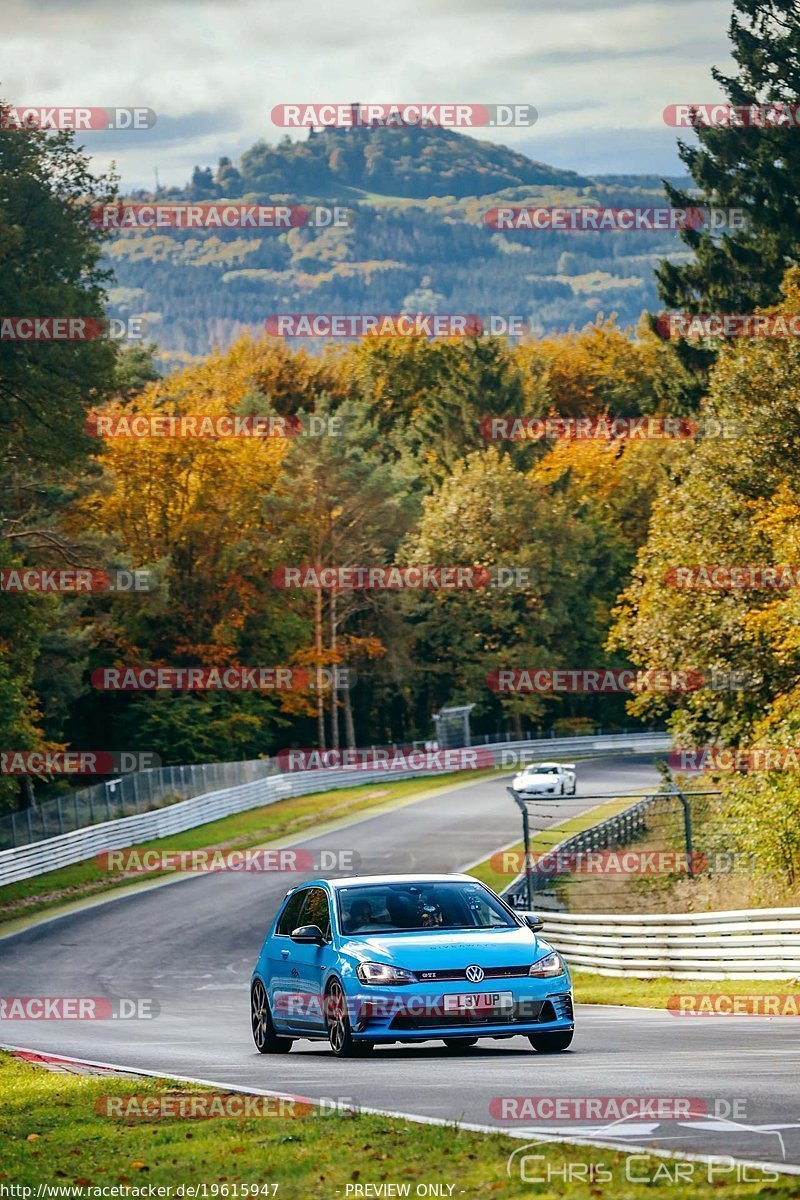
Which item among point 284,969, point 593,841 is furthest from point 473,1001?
point 593,841

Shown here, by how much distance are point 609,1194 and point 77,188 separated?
3798 centimetres

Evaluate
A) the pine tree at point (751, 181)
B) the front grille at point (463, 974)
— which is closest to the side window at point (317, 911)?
the front grille at point (463, 974)

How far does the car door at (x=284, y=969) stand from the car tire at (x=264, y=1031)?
15 centimetres

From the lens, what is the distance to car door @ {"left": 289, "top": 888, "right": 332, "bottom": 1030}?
1481 cm

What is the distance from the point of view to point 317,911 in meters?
15.7

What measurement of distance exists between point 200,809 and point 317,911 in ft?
136

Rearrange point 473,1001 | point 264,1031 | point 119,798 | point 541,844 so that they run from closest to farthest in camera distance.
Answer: point 473,1001 < point 264,1031 < point 541,844 < point 119,798

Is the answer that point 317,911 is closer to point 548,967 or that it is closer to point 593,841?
point 548,967

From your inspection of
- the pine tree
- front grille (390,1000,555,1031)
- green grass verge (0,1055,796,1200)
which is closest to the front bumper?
front grille (390,1000,555,1031)

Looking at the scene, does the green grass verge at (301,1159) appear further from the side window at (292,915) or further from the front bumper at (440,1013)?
the side window at (292,915)

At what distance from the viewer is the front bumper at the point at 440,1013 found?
13828 millimetres

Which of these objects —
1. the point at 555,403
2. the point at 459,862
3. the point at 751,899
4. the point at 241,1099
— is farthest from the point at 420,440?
the point at 241,1099

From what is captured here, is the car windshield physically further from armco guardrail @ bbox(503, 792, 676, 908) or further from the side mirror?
armco guardrail @ bbox(503, 792, 676, 908)

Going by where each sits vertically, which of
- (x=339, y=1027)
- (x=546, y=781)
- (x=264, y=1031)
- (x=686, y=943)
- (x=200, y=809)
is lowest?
(x=546, y=781)
